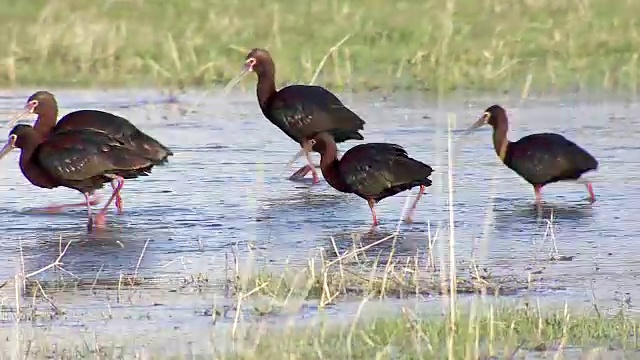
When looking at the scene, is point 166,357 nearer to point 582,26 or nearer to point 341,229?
point 341,229

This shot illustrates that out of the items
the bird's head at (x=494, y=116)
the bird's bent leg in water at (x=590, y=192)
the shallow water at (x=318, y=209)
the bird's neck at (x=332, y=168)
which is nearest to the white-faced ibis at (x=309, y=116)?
the shallow water at (x=318, y=209)

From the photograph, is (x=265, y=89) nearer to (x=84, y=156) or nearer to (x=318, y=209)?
(x=318, y=209)

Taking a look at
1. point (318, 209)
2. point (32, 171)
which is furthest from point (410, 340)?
point (32, 171)

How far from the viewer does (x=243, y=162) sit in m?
13.6

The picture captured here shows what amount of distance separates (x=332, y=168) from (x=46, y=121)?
229 centimetres

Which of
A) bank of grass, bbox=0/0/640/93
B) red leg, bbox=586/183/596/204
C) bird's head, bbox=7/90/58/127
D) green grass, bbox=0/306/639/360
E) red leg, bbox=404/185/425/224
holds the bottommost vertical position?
bank of grass, bbox=0/0/640/93

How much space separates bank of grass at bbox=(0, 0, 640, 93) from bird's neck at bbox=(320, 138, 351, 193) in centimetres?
624

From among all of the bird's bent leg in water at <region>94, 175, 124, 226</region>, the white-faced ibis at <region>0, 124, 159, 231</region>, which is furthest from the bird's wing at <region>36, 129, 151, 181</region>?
the bird's bent leg in water at <region>94, 175, 124, 226</region>

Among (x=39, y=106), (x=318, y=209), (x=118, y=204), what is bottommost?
(x=318, y=209)

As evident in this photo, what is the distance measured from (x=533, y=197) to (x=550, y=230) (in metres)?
1.83

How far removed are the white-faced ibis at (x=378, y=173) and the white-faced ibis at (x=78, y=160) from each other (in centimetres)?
143

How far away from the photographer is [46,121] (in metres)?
12.2

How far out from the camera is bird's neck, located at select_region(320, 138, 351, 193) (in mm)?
11266

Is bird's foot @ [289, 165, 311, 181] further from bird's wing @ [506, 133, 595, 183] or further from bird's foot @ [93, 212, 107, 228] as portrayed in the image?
bird's foot @ [93, 212, 107, 228]
